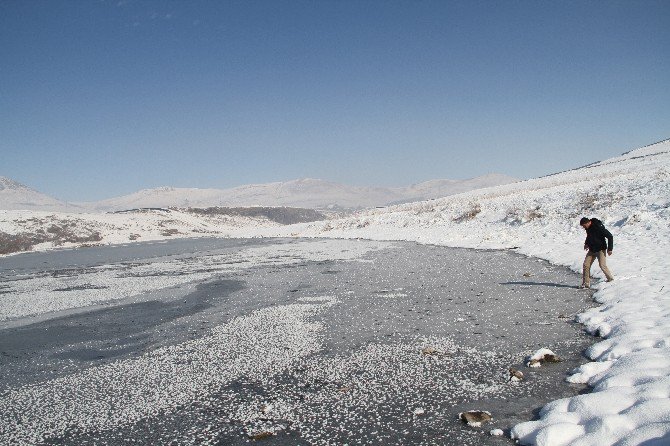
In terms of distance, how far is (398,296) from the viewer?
12242 mm

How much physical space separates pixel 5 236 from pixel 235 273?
43.9m

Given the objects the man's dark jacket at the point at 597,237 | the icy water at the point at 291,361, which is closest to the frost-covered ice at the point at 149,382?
the icy water at the point at 291,361

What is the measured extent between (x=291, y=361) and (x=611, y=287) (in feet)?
29.7

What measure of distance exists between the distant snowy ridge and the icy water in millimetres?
499

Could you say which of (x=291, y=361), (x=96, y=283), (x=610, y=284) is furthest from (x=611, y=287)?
(x=96, y=283)

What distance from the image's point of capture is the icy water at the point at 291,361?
16.5ft

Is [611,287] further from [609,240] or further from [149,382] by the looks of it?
[149,382]

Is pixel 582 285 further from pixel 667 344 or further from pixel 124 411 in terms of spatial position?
pixel 124 411

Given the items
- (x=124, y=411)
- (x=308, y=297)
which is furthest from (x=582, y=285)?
(x=124, y=411)

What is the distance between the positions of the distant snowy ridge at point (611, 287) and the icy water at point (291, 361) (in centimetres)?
50

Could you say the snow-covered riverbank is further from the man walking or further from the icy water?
the icy water

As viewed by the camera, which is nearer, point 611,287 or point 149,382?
point 149,382

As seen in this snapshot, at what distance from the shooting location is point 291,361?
23.7ft

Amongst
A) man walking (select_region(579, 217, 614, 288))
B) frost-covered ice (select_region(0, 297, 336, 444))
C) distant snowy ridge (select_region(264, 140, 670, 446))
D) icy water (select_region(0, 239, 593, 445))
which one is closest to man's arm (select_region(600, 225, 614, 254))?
man walking (select_region(579, 217, 614, 288))
